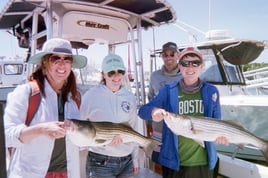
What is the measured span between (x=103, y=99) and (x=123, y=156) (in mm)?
544

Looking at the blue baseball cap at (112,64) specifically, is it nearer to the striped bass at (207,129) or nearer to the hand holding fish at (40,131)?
the striped bass at (207,129)

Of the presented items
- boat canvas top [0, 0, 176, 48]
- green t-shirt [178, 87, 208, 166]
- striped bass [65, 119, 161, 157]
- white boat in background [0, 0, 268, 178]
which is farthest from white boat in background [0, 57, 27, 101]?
green t-shirt [178, 87, 208, 166]

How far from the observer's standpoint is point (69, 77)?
7.54 ft

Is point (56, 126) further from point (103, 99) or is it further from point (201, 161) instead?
point (201, 161)

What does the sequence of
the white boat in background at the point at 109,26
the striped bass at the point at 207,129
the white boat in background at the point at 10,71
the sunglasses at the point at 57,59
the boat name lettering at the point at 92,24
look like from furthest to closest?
the white boat in background at the point at 10,71
the boat name lettering at the point at 92,24
the white boat in background at the point at 109,26
the striped bass at the point at 207,129
the sunglasses at the point at 57,59

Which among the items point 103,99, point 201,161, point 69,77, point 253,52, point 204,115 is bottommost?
point 201,161

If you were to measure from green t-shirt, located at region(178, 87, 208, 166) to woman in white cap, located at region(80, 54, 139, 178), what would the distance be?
471 mm

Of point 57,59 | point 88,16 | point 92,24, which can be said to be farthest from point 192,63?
point 92,24

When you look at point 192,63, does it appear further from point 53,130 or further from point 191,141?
point 53,130

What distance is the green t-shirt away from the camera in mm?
2615

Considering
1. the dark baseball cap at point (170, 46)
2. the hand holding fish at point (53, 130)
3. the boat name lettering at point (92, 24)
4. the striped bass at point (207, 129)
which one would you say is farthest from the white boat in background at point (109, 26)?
the hand holding fish at point (53, 130)

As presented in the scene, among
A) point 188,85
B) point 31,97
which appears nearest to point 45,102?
point 31,97

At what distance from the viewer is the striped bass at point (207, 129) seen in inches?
94.6

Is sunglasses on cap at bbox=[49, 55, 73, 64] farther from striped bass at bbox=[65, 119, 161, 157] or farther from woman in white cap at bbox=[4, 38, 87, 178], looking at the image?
striped bass at bbox=[65, 119, 161, 157]
